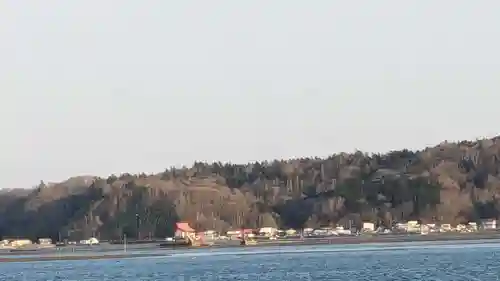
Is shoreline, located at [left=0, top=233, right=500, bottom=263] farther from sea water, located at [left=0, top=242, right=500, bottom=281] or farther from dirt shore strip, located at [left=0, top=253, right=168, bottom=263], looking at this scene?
sea water, located at [left=0, top=242, right=500, bottom=281]

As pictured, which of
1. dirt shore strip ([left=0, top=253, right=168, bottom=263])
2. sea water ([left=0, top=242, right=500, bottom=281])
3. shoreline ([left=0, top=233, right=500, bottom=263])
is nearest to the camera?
sea water ([left=0, top=242, right=500, bottom=281])

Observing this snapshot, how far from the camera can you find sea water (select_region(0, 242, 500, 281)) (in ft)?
271

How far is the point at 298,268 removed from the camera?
9669 cm

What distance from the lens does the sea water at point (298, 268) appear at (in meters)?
82.7

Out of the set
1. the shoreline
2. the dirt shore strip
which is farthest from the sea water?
the shoreline

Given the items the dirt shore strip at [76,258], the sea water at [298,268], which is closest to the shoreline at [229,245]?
the dirt shore strip at [76,258]

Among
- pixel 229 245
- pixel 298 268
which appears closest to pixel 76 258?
pixel 229 245

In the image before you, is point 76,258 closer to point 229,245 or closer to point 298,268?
point 229,245

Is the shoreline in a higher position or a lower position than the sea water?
higher

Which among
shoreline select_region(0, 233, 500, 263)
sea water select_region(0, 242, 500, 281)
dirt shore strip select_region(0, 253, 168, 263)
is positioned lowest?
sea water select_region(0, 242, 500, 281)

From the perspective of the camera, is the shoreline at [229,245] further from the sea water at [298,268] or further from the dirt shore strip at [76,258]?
the sea water at [298,268]

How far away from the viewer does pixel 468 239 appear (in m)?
156

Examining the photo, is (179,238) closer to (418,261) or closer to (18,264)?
(18,264)

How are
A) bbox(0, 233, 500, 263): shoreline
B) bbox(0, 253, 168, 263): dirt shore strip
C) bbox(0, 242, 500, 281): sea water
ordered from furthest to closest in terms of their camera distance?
bbox(0, 233, 500, 263): shoreline < bbox(0, 253, 168, 263): dirt shore strip < bbox(0, 242, 500, 281): sea water
